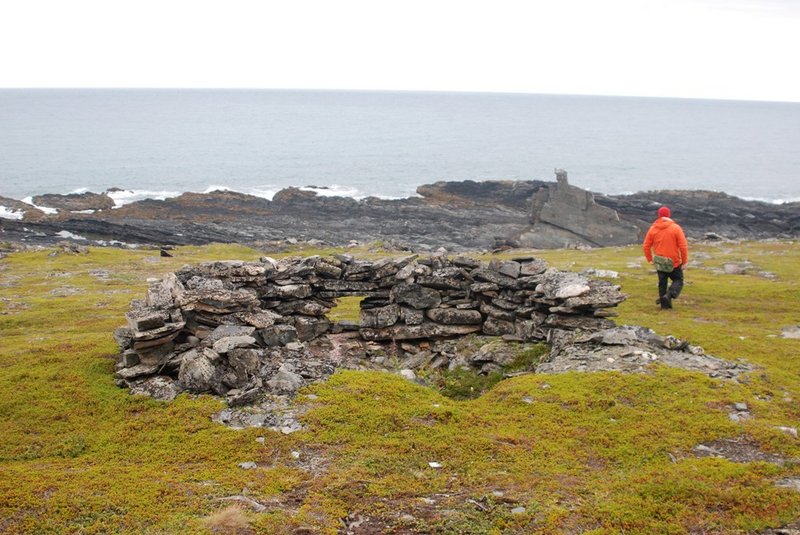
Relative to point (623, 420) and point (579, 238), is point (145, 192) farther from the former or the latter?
point (623, 420)

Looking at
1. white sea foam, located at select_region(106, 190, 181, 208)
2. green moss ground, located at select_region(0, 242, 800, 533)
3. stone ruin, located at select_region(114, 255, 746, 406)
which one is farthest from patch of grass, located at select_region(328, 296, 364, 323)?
white sea foam, located at select_region(106, 190, 181, 208)

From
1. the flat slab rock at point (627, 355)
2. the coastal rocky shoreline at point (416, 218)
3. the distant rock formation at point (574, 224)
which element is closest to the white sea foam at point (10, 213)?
the coastal rocky shoreline at point (416, 218)

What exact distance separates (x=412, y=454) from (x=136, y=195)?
10665 centimetres

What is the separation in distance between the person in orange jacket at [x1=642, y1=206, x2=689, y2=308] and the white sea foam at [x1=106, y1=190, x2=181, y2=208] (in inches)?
3635

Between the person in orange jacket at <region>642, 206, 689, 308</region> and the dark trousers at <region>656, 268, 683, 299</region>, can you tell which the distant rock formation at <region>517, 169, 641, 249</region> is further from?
the person in orange jacket at <region>642, 206, 689, 308</region>

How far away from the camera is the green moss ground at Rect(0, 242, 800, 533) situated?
10422 millimetres

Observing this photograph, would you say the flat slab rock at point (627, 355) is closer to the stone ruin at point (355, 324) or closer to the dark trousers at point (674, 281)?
the stone ruin at point (355, 324)

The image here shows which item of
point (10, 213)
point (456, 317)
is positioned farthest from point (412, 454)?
point (10, 213)

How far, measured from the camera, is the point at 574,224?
71188 millimetres

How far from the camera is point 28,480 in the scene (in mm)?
11414

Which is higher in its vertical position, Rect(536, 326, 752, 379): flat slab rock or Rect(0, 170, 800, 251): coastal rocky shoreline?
Rect(536, 326, 752, 379): flat slab rock

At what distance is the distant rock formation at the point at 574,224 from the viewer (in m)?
69.9

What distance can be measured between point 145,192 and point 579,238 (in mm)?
79588

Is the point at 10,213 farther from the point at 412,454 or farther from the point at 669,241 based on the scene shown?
the point at 412,454
